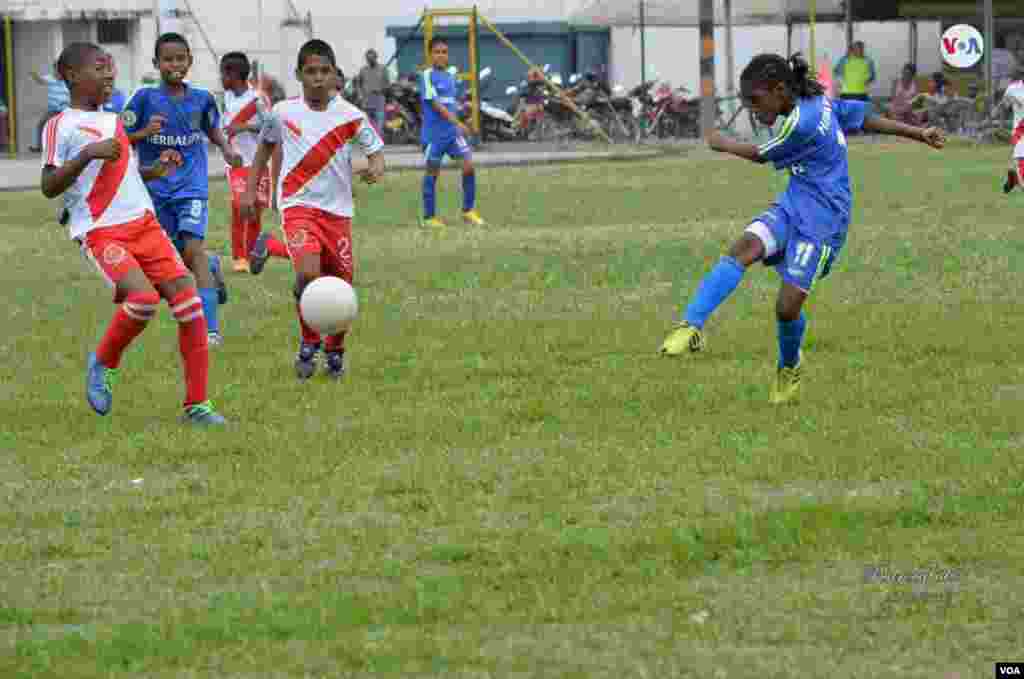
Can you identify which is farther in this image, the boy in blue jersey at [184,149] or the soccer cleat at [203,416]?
the boy in blue jersey at [184,149]

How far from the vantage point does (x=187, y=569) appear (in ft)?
21.0

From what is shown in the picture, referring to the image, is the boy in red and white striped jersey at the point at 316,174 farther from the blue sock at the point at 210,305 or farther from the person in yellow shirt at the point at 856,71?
the person in yellow shirt at the point at 856,71

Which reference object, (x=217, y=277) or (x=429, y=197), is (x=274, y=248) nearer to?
(x=217, y=277)

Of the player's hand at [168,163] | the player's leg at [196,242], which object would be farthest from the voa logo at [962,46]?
the player's hand at [168,163]

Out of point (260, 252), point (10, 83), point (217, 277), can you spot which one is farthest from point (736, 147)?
point (10, 83)

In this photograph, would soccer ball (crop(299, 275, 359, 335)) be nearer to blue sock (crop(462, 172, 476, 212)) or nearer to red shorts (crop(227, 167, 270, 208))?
red shorts (crop(227, 167, 270, 208))

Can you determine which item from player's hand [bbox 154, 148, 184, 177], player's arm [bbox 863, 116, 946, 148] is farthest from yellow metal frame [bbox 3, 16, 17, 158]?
player's arm [bbox 863, 116, 946, 148]

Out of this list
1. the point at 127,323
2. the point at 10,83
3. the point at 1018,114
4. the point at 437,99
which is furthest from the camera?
the point at 10,83

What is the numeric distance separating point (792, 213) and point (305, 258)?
2.59 metres

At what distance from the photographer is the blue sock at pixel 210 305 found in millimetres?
12070

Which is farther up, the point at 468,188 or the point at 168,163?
the point at 168,163

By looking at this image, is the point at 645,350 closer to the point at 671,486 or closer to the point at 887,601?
the point at 671,486

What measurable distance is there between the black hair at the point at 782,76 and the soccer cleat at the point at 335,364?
268 centimetres

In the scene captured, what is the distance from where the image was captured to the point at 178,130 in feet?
38.6
